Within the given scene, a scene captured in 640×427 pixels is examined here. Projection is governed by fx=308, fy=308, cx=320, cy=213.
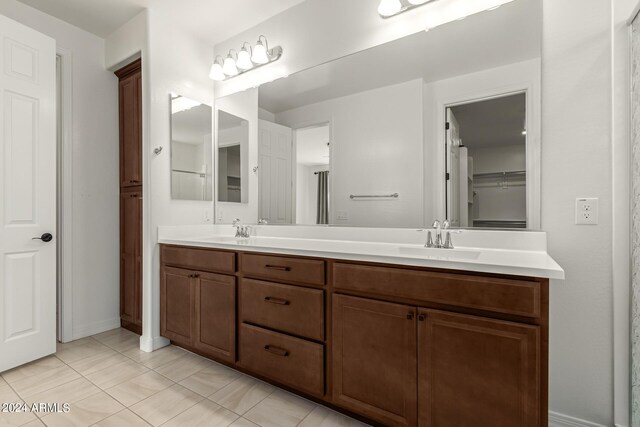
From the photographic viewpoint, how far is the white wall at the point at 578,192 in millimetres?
1348

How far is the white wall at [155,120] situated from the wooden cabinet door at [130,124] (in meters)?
0.16

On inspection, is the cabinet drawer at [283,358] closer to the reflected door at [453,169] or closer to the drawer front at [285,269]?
the drawer front at [285,269]

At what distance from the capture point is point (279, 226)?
2.44m

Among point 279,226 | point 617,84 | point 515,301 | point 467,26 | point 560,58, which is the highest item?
point 467,26

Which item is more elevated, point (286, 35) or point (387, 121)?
point (286, 35)

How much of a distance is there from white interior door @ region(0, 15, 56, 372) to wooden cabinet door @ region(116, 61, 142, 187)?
531 mm

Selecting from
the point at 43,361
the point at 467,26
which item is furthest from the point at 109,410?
the point at 467,26

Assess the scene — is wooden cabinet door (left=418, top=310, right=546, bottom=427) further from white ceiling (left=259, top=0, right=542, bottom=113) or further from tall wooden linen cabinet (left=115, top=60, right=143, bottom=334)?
tall wooden linen cabinet (left=115, top=60, right=143, bottom=334)

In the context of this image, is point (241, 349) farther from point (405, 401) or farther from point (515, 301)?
point (515, 301)

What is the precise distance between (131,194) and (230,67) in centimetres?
139

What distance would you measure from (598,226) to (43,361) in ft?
11.2

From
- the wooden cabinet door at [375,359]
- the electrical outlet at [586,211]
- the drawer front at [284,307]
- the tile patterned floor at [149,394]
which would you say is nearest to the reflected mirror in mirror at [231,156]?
the drawer front at [284,307]

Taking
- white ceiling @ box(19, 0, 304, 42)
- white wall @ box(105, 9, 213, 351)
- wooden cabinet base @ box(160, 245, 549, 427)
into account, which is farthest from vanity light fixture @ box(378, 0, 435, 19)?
white wall @ box(105, 9, 213, 351)

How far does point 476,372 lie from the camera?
1134mm
